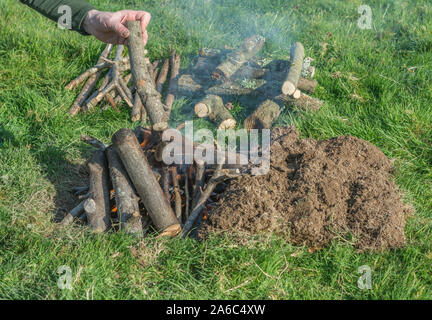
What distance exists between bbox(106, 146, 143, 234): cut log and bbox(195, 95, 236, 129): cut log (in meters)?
1.84

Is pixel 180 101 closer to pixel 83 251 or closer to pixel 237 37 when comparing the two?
pixel 237 37

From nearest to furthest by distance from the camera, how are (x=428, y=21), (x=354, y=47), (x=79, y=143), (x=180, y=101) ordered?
(x=79, y=143)
(x=180, y=101)
(x=354, y=47)
(x=428, y=21)

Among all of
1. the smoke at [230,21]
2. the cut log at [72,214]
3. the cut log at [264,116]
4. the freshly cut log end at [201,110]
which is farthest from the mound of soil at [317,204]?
the smoke at [230,21]

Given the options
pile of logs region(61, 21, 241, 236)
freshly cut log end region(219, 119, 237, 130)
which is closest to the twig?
freshly cut log end region(219, 119, 237, 130)

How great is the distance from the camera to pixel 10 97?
20.2ft

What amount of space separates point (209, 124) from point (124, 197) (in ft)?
7.14

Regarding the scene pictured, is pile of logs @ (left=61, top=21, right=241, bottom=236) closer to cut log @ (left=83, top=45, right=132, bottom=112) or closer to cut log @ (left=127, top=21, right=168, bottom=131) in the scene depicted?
cut log @ (left=127, top=21, right=168, bottom=131)

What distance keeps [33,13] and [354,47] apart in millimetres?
5179

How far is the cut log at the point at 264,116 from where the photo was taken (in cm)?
589

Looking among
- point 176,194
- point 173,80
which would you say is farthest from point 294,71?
point 176,194

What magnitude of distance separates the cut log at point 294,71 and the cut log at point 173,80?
4.99ft

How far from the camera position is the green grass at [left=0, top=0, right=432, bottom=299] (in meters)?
3.68

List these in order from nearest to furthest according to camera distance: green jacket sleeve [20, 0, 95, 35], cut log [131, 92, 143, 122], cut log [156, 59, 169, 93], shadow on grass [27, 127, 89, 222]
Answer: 1. shadow on grass [27, 127, 89, 222]
2. green jacket sleeve [20, 0, 95, 35]
3. cut log [131, 92, 143, 122]
4. cut log [156, 59, 169, 93]

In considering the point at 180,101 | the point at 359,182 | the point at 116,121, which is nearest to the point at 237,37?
the point at 180,101
